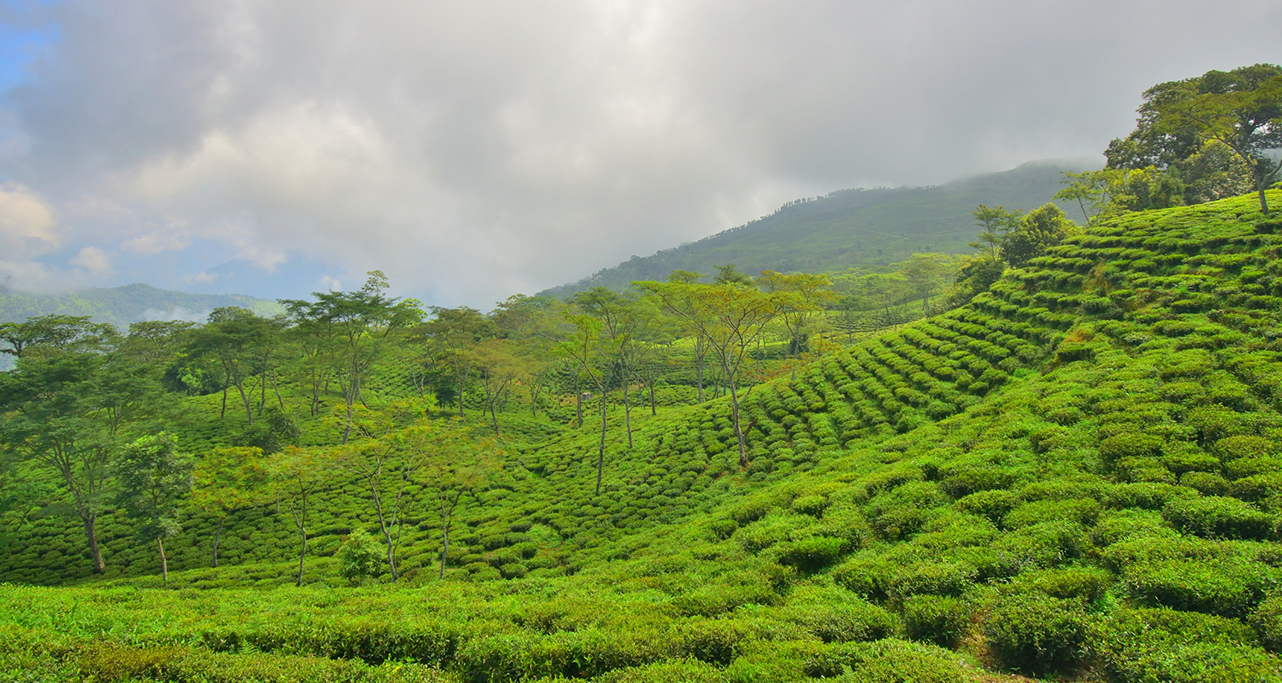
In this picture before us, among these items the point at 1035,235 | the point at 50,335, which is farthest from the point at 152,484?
the point at 1035,235

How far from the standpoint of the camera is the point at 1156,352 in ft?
50.7

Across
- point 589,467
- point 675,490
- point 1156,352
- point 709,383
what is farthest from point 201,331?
point 1156,352

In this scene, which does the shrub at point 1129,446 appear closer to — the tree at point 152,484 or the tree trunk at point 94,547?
the tree at point 152,484

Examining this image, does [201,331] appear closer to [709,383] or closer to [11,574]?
[11,574]

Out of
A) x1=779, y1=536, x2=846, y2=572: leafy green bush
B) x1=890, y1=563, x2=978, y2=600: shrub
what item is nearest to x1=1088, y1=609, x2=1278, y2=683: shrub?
x1=890, y1=563, x2=978, y2=600: shrub

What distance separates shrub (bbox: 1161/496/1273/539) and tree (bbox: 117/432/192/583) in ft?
112

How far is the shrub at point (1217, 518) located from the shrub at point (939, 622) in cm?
464

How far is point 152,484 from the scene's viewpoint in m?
20.2

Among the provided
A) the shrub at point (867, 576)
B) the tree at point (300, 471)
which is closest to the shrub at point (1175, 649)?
the shrub at point (867, 576)

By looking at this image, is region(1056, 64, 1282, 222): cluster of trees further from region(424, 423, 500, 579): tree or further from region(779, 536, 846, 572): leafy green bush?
region(424, 423, 500, 579): tree

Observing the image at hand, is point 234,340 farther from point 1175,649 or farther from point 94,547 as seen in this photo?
point 1175,649

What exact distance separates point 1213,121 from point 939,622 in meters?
38.6

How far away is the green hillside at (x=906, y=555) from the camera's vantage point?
5965 mm

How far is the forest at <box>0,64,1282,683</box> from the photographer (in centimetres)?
624
